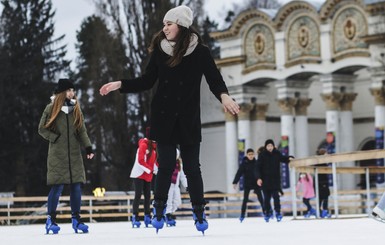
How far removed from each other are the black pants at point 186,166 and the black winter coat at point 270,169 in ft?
34.3

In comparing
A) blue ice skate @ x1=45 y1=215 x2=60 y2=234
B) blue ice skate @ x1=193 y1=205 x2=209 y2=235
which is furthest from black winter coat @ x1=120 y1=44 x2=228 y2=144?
blue ice skate @ x1=45 y1=215 x2=60 y2=234

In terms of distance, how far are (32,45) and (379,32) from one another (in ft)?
65.7

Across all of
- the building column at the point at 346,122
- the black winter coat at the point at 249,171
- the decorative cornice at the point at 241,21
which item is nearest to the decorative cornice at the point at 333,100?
the building column at the point at 346,122

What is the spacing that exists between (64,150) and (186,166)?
97.0 inches

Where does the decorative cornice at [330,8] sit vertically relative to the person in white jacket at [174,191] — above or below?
above

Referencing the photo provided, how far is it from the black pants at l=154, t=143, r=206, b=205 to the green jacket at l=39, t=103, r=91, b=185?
6.90 ft

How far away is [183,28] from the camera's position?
9.75 meters

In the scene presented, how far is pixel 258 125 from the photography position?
4759 centimetres

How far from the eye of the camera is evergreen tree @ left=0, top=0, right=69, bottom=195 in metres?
49.1

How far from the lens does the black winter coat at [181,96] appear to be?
9.78m

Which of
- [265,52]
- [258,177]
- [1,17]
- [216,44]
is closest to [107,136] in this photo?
[265,52]

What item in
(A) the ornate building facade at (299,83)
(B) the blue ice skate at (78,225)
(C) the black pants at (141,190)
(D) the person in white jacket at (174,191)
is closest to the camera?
(B) the blue ice skate at (78,225)

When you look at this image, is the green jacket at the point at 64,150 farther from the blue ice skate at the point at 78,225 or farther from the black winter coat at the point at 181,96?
the black winter coat at the point at 181,96

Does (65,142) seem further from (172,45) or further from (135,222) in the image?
(135,222)
